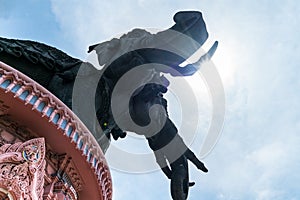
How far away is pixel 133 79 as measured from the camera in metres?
8.31

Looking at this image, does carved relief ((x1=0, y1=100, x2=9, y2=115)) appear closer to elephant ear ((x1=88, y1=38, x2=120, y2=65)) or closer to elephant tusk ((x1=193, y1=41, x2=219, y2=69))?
Answer: elephant ear ((x1=88, y1=38, x2=120, y2=65))

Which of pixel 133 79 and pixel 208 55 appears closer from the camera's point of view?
pixel 133 79

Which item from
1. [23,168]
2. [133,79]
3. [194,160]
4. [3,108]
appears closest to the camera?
[23,168]

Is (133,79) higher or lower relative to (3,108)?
higher

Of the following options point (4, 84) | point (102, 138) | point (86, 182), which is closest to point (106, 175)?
point (86, 182)

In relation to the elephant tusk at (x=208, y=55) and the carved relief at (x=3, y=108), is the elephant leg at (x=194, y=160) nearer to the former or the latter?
the elephant tusk at (x=208, y=55)

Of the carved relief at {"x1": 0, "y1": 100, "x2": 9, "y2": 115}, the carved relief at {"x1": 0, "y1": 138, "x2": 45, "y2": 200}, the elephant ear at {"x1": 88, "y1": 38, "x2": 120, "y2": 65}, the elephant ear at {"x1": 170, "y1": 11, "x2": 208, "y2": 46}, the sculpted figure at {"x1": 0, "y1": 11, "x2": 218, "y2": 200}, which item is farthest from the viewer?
the elephant ear at {"x1": 88, "y1": 38, "x2": 120, "y2": 65}

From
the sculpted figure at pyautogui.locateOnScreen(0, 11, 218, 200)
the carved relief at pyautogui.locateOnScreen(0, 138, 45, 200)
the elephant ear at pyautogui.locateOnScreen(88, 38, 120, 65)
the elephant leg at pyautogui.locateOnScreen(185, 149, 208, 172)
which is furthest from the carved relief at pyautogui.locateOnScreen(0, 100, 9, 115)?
the elephant leg at pyautogui.locateOnScreen(185, 149, 208, 172)

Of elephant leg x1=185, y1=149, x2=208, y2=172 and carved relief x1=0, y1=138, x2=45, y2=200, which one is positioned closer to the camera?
carved relief x1=0, y1=138, x2=45, y2=200

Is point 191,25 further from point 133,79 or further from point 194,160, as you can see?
point 194,160

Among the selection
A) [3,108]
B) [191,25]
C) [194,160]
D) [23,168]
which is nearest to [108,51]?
[191,25]

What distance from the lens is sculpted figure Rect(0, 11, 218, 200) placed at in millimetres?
8195

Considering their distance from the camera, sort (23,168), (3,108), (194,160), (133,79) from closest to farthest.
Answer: (23,168)
(3,108)
(133,79)
(194,160)

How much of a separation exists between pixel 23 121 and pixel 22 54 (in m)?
2.71
